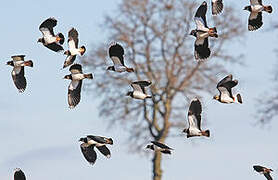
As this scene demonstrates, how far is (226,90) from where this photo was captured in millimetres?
12219

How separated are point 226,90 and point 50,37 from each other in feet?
6.86

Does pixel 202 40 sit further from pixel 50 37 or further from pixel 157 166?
pixel 157 166

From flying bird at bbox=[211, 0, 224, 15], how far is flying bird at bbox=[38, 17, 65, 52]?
175 centimetres

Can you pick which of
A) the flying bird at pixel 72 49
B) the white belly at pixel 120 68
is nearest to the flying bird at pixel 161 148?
the white belly at pixel 120 68

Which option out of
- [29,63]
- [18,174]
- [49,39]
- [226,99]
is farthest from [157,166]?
[226,99]

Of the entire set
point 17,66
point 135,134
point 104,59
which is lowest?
point 17,66

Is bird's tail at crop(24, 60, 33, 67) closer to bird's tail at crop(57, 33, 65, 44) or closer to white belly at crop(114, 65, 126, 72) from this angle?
bird's tail at crop(57, 33, 65, 44)

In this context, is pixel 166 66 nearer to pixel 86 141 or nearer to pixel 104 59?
pixel 104 59

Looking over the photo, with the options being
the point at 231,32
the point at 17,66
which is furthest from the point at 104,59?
the point at 17,66

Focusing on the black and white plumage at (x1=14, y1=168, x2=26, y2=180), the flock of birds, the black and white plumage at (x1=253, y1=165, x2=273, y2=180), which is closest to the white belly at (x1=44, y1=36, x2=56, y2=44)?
the flock of birds

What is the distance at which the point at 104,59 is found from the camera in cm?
3228

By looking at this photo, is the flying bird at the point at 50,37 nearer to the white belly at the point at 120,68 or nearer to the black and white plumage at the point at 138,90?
the white belly at the point at 120,68

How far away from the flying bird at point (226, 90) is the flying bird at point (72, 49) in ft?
5.24

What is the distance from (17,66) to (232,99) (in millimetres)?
2532
